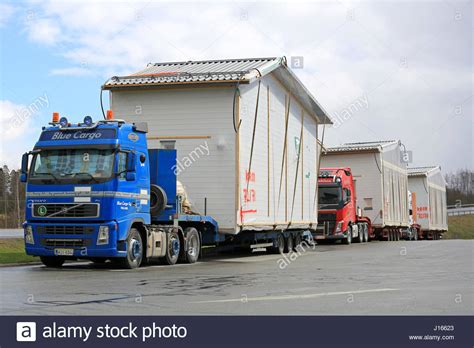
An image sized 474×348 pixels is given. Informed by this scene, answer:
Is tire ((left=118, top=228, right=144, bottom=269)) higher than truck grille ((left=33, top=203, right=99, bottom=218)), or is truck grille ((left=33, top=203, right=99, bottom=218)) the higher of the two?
truck grille ((left=33, top=203, right=99, bottom=218))

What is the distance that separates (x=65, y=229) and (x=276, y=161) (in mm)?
9612

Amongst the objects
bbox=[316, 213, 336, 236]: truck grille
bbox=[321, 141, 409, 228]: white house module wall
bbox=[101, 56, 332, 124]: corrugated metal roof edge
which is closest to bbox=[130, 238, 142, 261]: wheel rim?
bbox=[101, 56, 332, 124]: corrugated metal roof edge

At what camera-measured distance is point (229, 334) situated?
22.7 ft

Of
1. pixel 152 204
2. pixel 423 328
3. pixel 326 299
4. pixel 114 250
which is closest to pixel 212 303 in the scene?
pixel 326 299

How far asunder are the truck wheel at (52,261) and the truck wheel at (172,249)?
8.16 feet

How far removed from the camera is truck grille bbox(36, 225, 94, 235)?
49.3 feet

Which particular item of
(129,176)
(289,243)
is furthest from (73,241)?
(289,243)

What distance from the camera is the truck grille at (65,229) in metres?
15.0

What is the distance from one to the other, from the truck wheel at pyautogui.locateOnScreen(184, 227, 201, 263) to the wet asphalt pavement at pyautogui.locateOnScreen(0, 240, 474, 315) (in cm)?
158

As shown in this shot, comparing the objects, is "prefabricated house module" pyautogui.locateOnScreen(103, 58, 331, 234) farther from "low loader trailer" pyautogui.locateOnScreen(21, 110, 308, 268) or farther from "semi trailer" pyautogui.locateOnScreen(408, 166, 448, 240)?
"semi trailer" pyautogui.locateOnScreen(408, 166, 448, 240)

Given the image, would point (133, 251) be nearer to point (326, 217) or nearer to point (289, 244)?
point (289, 244)

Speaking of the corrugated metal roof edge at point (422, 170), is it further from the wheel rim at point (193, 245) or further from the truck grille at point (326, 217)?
the wheel rim at point (193, 245)

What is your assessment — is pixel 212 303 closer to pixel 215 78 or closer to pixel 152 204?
pixel 152 204

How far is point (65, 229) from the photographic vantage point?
15.2 m
